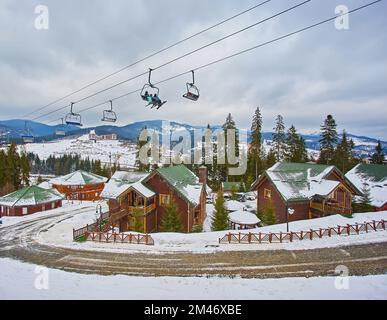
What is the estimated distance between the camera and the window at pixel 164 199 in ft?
102

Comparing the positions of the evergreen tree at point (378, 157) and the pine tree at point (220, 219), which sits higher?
the evergreen tree at point (378, 157)

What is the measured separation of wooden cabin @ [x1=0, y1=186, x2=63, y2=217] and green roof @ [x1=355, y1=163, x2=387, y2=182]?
52041 mm

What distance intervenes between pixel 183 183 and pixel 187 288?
68.4 feet

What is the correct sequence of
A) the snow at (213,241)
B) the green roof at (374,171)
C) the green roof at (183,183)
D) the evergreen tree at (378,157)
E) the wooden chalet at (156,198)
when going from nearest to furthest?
the snow at (213,241) → the wooden chalet at (156,198) → the green roof at (183,183) → the green roof at (374,171) → the evergreen tree at (378,157)

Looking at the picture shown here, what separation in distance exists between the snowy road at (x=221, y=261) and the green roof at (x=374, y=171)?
78.9 feet

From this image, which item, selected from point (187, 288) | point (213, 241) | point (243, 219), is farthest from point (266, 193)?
point (187, 288)

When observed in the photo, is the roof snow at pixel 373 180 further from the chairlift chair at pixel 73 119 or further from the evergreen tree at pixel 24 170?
the evergreen tree at pixel 24 170

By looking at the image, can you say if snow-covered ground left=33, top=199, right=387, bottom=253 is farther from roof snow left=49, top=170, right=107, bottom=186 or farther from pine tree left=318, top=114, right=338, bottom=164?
roof snow left=49, top=170, right=107, bottom=186

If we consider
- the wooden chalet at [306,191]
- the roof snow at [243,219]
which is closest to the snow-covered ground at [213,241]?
the wooden chalet at [306,191]

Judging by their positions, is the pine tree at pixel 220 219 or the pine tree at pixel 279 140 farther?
the pine tree at pixel 279 140

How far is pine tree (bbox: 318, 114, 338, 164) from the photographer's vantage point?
5522cm

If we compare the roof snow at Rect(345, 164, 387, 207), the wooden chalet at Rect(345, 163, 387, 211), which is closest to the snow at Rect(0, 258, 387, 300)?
the wooden chalet at Rect(345, 163, 387, 211)

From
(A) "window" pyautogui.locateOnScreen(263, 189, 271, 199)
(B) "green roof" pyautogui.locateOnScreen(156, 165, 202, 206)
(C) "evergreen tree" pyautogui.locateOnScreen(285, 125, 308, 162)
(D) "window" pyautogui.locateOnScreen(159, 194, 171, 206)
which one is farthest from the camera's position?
(C) "evergreen tree" pyautogui.locateOnScreen(285, 125, 308, 162)

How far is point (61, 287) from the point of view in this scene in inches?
513
